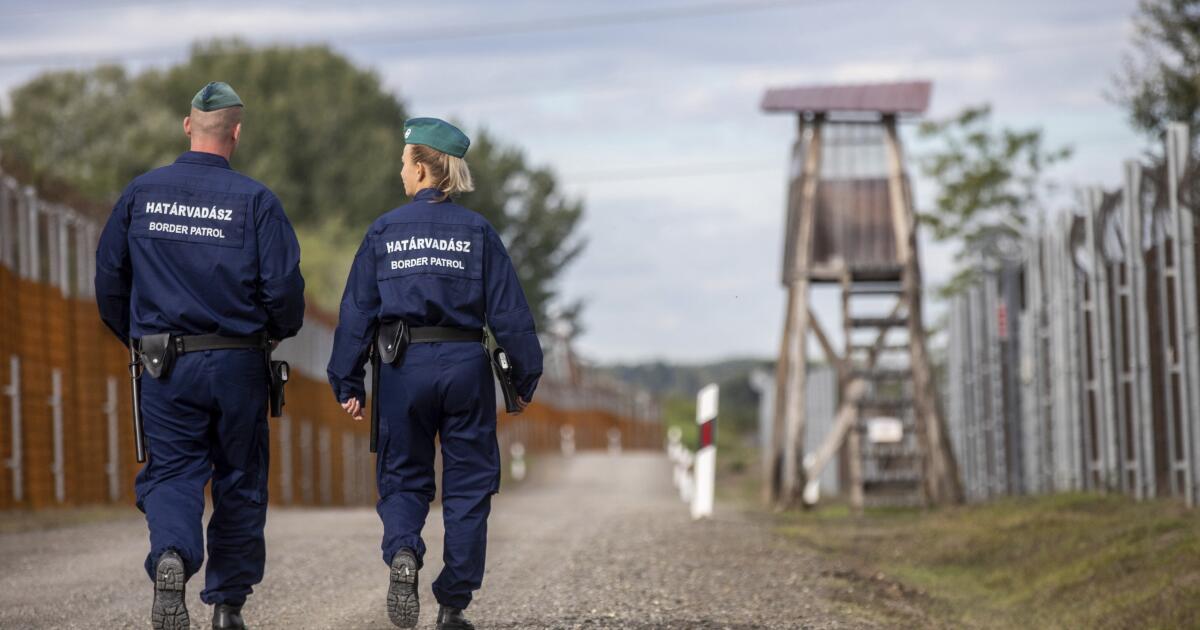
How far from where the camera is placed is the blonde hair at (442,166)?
7.33 metres

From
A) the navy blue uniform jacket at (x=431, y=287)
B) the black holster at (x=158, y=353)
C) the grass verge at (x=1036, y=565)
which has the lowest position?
the grass verge at (x=1036, y=565)

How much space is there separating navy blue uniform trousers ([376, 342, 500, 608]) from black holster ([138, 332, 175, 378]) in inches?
34.6

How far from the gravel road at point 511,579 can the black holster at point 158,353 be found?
142 centimetres

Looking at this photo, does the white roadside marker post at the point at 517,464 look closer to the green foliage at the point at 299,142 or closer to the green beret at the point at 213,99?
the green foliage at the point at 299,142

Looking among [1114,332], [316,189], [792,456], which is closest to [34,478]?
[792,456]

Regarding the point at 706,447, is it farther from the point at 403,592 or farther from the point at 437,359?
the point at 403,592

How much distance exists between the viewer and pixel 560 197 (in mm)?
63812

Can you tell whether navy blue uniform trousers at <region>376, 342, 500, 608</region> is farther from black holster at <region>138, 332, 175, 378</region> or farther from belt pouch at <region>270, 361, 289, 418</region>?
black holster at <region>138, 332, 175, 378</region>

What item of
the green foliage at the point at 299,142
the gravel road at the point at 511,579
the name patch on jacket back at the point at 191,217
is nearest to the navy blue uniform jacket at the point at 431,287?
the name patch on jacket back at the point at 191,217

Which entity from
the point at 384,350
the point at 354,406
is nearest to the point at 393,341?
the point at 384,350

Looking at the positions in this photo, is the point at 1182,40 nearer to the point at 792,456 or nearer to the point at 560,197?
the point at 792,456

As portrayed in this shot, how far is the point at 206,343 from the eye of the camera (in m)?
6.84

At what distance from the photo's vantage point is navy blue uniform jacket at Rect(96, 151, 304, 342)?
689 centimetres

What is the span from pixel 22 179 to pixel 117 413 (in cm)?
398
